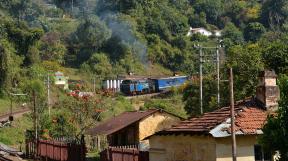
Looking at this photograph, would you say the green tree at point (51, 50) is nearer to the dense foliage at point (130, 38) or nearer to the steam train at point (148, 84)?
the dense foliage at point (130, 38)

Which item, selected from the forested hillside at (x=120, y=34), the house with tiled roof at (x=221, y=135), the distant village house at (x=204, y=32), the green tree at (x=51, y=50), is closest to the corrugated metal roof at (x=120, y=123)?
the house with tiled roof at (x=221, y=135)

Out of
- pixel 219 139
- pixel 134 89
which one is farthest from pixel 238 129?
pixel 134 89

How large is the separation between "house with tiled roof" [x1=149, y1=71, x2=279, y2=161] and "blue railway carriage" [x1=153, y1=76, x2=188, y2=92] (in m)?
54.7

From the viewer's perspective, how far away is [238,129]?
2053cm

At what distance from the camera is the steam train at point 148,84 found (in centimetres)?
7619

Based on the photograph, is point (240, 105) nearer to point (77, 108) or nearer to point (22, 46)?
point (77, 108)

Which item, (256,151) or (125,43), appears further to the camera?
(125,43)

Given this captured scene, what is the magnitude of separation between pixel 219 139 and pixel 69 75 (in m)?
60.3

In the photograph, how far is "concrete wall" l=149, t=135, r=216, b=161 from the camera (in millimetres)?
20688

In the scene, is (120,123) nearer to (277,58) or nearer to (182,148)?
(277,58)

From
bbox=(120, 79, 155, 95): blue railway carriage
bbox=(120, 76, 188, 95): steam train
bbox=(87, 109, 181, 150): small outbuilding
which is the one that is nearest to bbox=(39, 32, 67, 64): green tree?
bbox=(120, 79, 155, 95): blue railway carriage

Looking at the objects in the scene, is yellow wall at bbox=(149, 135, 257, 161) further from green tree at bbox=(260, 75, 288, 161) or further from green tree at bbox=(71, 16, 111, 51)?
green tree at bbox=(71, 16, 111, 51)

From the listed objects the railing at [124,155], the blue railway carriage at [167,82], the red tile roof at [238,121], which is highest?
the blue railway carriage at [167,82]

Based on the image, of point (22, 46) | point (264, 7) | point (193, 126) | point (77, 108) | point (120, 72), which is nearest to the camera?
point (193, 126)
